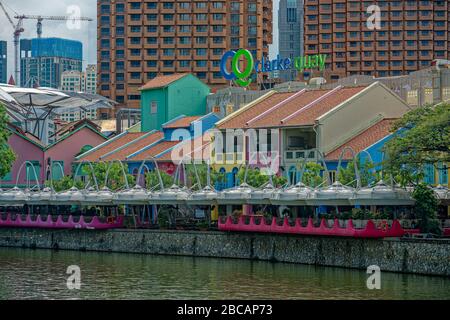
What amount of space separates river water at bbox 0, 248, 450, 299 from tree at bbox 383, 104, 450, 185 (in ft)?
25.0

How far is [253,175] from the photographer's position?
10050 centimetres

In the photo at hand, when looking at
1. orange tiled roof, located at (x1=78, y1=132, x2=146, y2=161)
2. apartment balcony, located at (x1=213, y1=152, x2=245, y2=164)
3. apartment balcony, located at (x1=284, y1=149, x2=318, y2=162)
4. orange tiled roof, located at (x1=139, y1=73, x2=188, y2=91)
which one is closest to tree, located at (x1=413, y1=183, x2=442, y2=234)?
apartment balcony, located at (x1=284, y1=149, x2=318, y2=162)

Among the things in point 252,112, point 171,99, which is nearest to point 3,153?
point 171,99

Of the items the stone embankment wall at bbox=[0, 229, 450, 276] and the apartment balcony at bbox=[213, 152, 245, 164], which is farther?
the apartment balcony at bbox=[213, 152, 245, 164]

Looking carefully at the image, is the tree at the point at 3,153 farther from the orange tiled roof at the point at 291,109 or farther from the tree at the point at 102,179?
the orange tiled roof at the point at 291,109

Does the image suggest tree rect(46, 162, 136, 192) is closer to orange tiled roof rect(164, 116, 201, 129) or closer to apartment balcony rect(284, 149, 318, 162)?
orange tiled roof rect(164, 116, 201, 129)

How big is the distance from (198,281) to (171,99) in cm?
5447

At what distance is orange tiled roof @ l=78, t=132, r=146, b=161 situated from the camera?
127 meters

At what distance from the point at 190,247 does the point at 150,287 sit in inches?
848

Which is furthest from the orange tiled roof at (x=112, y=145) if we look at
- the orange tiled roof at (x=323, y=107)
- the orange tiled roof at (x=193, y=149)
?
the orange tiled roof at (x=323, y=107)

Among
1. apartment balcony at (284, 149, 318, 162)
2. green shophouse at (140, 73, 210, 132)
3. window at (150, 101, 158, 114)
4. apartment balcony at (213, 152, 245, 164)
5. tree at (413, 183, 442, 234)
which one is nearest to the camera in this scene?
tree at (413, 183, 442, 234)

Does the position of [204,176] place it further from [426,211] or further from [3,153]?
[426,211]

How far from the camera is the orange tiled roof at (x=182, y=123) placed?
397ft
